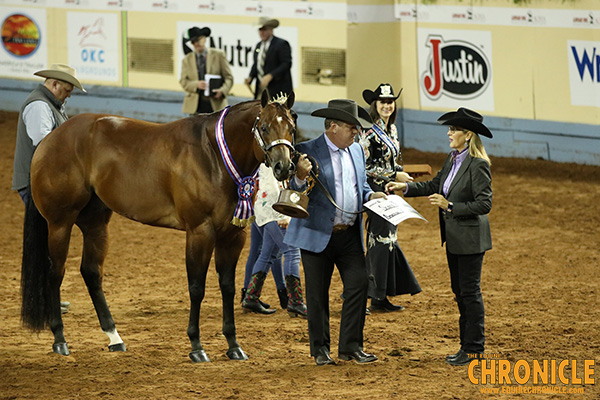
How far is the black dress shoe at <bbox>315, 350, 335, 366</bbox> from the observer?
7.34 meters

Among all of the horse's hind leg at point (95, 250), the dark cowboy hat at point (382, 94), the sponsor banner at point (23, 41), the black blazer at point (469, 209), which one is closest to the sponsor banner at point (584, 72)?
the dark cowboy hat at point (382, 94)

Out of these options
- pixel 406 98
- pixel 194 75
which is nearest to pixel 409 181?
pixel 194 75

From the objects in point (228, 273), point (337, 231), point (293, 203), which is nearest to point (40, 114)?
point (228, 273)

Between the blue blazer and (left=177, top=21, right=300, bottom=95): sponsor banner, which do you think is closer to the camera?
the blue blazer

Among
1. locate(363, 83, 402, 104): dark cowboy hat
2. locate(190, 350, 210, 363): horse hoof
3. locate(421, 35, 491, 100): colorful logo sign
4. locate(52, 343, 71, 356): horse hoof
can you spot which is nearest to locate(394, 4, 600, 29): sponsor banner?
locate(421, 35, 491, 100): colorful logo sign

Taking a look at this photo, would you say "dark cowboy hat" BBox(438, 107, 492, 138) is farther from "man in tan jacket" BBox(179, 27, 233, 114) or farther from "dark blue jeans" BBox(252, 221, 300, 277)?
"man in tan jacket" BBox(179, 27, 233, 114)

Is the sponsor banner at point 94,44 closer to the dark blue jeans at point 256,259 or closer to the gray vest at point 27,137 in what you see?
the gray vest at point 27,137

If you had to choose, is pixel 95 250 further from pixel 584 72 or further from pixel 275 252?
pixel 584 72

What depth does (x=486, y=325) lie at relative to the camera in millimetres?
8492

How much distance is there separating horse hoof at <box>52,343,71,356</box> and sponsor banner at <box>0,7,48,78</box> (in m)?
13.8

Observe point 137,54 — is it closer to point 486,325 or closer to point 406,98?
point 406,98

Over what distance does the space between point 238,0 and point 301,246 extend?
12.0 metres

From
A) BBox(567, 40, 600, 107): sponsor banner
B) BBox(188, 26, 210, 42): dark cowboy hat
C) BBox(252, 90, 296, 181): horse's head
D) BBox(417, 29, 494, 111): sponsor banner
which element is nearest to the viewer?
BBox(252, 90, 296, 181): horse's head

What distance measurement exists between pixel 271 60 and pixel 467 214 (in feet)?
28.4
